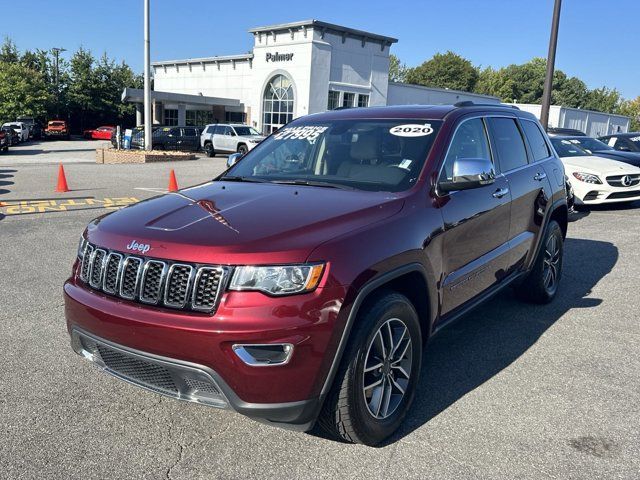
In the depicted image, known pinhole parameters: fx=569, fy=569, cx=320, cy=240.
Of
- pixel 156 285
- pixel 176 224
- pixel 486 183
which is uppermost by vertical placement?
pixel 486 183

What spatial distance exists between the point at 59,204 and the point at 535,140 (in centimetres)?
960

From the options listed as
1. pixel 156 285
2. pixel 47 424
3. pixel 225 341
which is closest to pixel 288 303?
pixel 225 341

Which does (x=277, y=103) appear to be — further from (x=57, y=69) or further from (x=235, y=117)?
(x=57, y=69)

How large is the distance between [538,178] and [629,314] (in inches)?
64.7

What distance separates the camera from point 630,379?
401 centimetres

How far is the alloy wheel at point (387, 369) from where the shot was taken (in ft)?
9.85

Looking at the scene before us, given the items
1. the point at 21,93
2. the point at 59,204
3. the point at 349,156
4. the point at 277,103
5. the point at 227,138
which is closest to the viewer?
the point at 349,156

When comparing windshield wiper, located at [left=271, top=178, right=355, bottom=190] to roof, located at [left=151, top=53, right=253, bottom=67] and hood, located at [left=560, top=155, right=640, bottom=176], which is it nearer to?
hood, located at [left=560, top=155, right=640, bottom=176]

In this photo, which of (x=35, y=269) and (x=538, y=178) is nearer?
(x=538, y=178)

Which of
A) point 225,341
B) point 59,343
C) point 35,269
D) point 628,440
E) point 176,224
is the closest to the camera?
point 225,341

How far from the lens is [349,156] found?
4.02m

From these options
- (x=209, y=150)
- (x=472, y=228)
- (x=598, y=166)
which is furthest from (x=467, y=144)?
(x=209, y=150)

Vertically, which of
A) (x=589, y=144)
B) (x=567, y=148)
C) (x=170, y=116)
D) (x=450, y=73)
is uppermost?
(x=450, y=73)

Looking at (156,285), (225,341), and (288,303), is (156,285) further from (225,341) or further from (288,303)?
(288,303)
